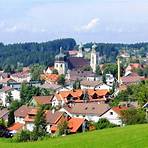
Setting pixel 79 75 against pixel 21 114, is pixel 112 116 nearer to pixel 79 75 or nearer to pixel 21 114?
pixel 21 114

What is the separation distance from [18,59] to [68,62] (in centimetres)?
6967

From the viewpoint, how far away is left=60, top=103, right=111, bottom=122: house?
47.6 m

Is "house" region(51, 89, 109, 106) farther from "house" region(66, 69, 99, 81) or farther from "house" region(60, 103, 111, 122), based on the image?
"house" region(66, 69, 99, 81)

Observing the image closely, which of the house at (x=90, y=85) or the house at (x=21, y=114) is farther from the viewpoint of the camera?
the house at (x=90, y=85)

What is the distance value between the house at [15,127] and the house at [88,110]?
198 inches

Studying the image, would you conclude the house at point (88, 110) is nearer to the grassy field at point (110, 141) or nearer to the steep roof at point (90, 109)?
the steep roof at point (90, 109)

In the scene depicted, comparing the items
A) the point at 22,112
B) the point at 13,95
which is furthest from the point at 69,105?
the point at 13,95

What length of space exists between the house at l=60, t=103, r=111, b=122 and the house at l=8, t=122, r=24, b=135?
5020 millimetres

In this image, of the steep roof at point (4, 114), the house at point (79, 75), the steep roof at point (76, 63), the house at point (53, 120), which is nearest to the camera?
the house at point (53, 120)

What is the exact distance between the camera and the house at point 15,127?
141 feet

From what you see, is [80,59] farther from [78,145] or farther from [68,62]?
[78,145]

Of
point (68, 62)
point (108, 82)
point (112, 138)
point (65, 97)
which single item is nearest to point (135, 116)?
point (112, 138)

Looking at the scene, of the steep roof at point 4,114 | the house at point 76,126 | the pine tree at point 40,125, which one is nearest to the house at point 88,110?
the steep roof at point 4,114

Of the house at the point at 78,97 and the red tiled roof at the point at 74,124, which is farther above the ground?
the red tiled roof at the point at 74,124
